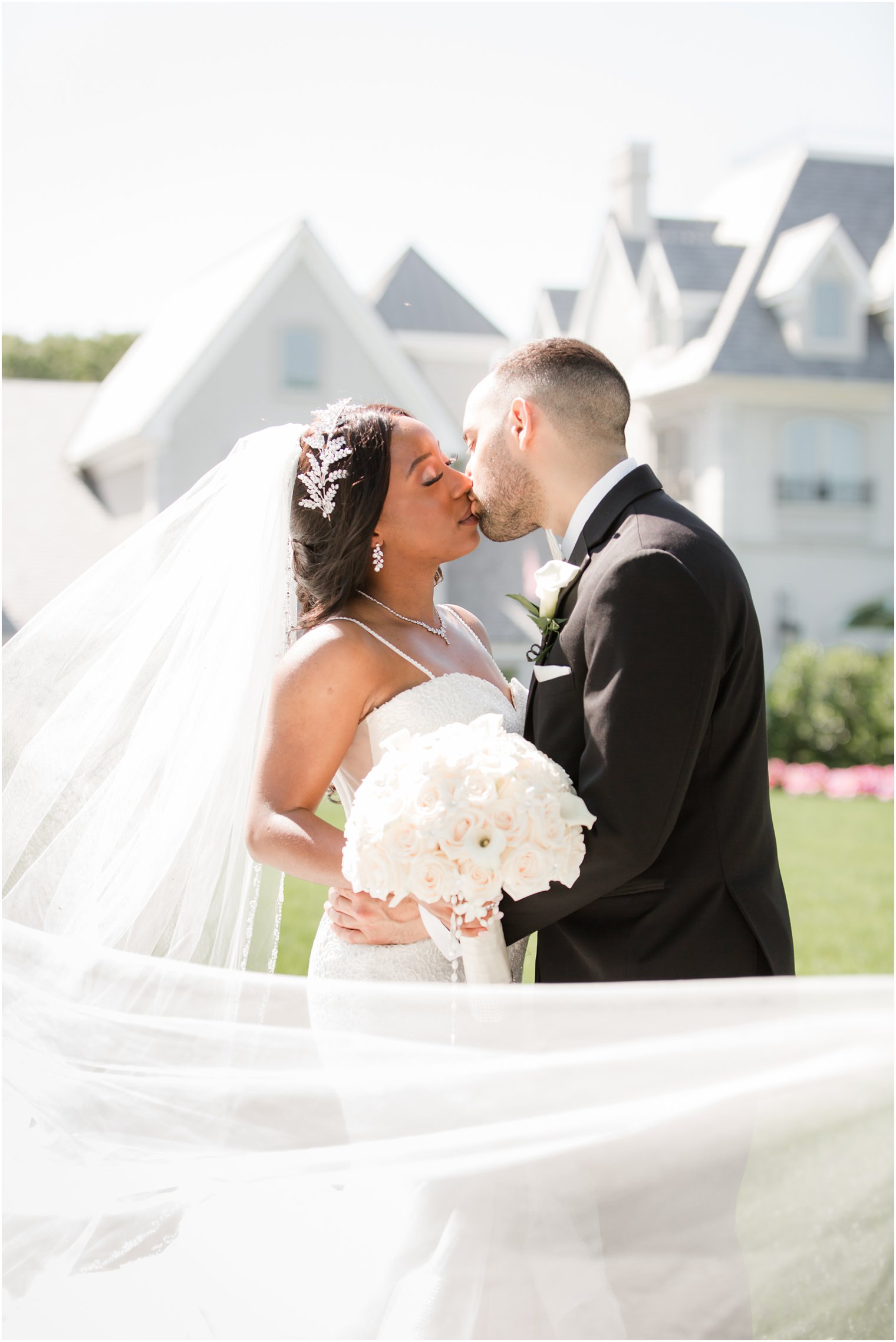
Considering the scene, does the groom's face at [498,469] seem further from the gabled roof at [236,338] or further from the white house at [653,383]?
the white house at [653,383]

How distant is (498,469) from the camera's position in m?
3.38

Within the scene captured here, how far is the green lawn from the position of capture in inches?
346

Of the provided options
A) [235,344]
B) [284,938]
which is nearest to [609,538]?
[284,938]

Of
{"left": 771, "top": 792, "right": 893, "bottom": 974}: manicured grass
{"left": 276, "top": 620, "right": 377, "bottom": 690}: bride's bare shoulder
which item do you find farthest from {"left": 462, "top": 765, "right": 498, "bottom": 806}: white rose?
{"left": 771, "top": 792, "right": 893, "bottom": 974}: manicured grass

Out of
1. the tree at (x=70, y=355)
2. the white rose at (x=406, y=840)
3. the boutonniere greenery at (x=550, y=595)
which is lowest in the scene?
the tree at (x=70, y=355)

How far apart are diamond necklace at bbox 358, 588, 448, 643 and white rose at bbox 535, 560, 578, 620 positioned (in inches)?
30.3

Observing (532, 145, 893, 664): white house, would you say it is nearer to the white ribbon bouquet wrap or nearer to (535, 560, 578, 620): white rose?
(535, 560, 578, 620): white rose

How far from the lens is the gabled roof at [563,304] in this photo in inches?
1256

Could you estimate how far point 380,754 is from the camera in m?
3.49

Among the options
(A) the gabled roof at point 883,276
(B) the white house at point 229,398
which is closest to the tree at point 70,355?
(B) the white house at point 229,398

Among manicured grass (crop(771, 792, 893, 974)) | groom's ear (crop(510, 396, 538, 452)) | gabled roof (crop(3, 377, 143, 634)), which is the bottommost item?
manicured grass (crop(771, 792, 893, 974))

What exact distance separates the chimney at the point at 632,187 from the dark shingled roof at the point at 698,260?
5.06ft

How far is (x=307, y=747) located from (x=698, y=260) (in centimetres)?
2652

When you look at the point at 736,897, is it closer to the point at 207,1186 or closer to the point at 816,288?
the point at 207,1186
